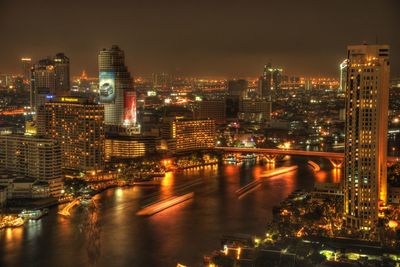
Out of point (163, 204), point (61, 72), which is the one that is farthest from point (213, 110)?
point (163, 204)

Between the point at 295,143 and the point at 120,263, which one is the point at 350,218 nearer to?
the point at 120,263

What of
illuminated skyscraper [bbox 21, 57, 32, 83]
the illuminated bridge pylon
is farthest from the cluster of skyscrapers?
the illuminated bridge pylon

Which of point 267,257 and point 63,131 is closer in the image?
point 267,257

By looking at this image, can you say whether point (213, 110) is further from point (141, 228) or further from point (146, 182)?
point (141, 228)

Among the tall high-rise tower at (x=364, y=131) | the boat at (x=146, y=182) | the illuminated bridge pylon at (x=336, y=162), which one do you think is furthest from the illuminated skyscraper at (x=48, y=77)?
the tall high-rise tower at (x=364, y=131)

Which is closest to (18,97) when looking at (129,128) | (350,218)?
(129,128)

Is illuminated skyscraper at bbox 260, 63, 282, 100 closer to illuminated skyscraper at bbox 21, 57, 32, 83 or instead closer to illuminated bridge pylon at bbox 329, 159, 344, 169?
illuminated skyscraper at bbox 21, 57, 32, 83

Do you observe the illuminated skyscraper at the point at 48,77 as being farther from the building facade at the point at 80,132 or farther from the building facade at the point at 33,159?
the building facade at the point at 33,159
